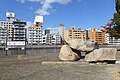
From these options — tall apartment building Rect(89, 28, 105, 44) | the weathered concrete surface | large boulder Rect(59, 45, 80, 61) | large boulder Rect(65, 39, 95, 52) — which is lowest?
the weathered concrete surface

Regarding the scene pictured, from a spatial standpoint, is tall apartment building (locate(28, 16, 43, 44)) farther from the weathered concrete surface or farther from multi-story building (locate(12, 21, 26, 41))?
the weathered concrete surface

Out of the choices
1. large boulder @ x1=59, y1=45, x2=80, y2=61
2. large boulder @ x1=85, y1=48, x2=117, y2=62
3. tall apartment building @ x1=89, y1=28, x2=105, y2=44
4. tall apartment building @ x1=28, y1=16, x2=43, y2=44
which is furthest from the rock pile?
tall apartment building @ x1=28, y1=16, x2=43, y2=44

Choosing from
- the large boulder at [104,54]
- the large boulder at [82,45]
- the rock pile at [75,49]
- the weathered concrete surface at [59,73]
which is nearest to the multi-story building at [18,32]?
the rock pile at [75,49]

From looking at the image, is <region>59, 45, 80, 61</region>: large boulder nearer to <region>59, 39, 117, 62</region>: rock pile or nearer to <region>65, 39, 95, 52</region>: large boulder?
<region>59, 39, 117, 62</region>: rock pile

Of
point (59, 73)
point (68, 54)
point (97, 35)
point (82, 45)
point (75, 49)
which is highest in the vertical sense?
point (97, 35)

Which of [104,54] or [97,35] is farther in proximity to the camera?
[97,35]

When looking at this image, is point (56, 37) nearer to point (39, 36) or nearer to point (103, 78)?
point (39, 36)

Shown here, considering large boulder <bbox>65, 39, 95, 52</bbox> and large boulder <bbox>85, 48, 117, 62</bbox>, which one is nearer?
large boulder <bbox>85, 48, 117, 62</bbox>

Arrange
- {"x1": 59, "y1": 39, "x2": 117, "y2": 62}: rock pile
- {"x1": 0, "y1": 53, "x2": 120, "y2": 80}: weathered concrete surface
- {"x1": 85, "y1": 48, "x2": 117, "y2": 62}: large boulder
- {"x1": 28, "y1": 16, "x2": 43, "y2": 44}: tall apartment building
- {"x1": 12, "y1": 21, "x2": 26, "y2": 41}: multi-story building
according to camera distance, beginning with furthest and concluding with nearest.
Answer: {"x1": 28, "y1": 16, "x2": 43, "y2": 44}: tall apartment building < {"x1": 12, "y1": 21, "x2": 26, "y2": 41}: multi-story building < {"x1": 59, "y1": 39, "x2": 117, "y2": 62}: rock pile < {"x1": 85, "y1": 48, "x2": 117, "y2": 62}: large boulder < {"x1": 0, "y1": 53, "x2": 120, "y2": 80}: weathered concrete surface

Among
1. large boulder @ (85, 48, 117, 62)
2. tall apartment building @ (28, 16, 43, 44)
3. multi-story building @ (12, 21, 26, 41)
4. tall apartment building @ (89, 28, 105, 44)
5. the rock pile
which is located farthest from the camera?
tall apartment building @ (28, 16, 43, 44)

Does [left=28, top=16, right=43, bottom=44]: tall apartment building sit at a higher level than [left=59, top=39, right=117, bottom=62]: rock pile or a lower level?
higher

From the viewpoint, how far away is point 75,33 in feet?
521

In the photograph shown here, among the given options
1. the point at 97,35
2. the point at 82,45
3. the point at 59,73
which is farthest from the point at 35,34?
the point at 59,73

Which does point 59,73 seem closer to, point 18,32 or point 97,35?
point 18,32
